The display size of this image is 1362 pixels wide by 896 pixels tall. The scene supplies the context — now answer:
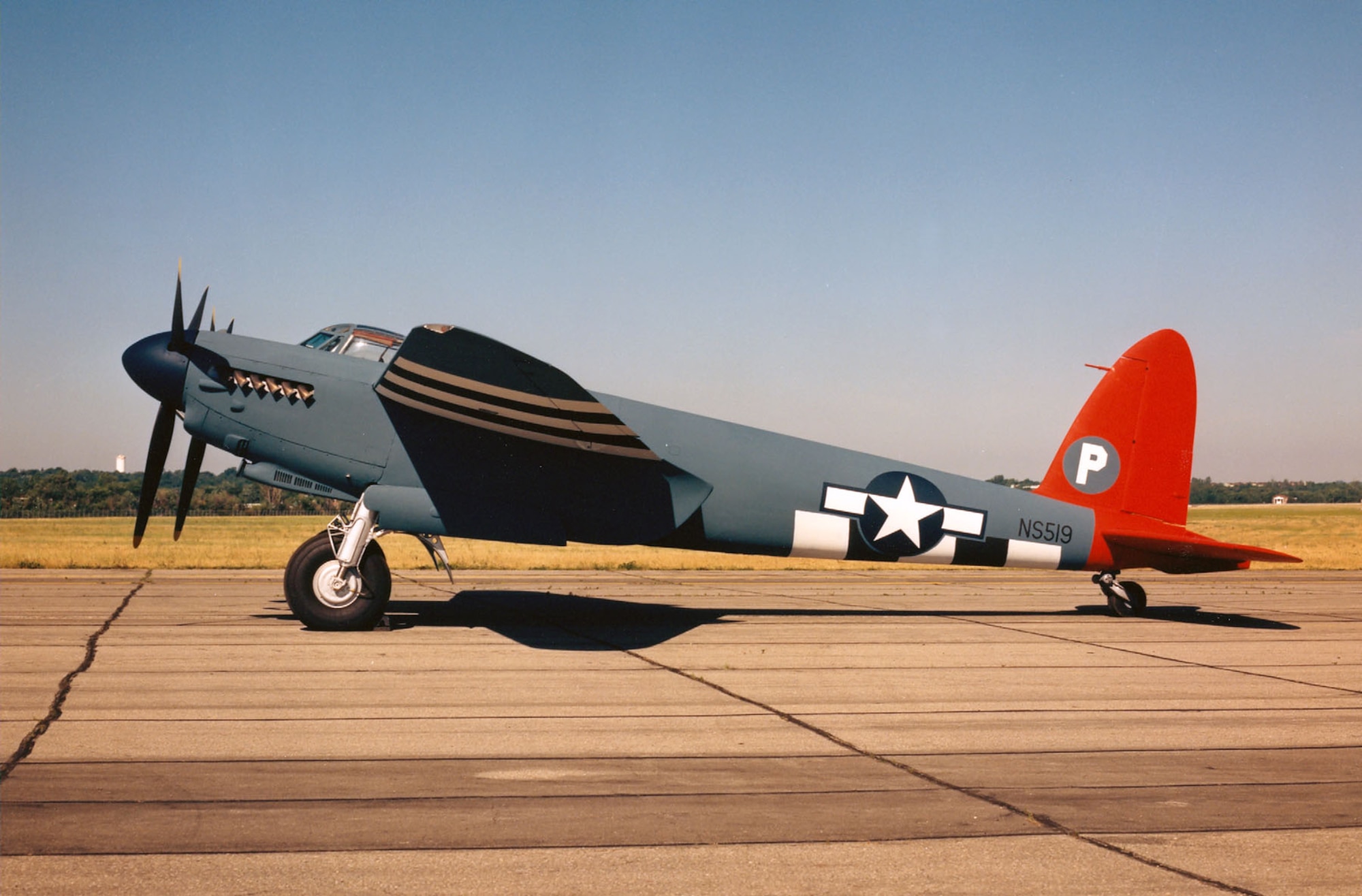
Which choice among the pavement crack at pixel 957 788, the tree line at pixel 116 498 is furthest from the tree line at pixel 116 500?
the pavement crack at pixel 957 788

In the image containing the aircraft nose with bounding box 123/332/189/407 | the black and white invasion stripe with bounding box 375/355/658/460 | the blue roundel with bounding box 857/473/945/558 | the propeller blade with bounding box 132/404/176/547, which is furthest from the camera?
the blue roundel with bounding box 857/473/945/558

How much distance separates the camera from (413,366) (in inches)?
416

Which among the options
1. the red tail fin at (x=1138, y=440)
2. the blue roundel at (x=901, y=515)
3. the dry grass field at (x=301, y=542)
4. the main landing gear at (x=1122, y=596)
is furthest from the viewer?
the dry grass field at (x=301, y=542)

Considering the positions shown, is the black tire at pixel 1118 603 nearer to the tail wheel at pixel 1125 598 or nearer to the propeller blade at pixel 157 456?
the tail wheel at pixel 1125 598

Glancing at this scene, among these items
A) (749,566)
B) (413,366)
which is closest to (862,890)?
(413,366)

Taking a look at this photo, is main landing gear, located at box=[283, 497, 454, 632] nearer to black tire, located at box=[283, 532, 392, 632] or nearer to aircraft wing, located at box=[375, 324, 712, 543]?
black tire, located at box=[283, 532, 392, 632]

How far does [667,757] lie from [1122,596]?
10953mm

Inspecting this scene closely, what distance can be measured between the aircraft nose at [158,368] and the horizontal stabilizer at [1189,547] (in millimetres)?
12155

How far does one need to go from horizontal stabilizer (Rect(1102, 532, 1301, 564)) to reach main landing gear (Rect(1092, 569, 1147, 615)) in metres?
0.95

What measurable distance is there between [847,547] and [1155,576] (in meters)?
17.4

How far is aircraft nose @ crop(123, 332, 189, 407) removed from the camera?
11.8m

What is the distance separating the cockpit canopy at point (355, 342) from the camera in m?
12.4

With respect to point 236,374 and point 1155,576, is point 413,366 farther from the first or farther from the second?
point 1155,576

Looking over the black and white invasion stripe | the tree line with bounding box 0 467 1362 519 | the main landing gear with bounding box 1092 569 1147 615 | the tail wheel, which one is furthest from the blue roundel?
the tree line with bounding box 0 467 1362 519
